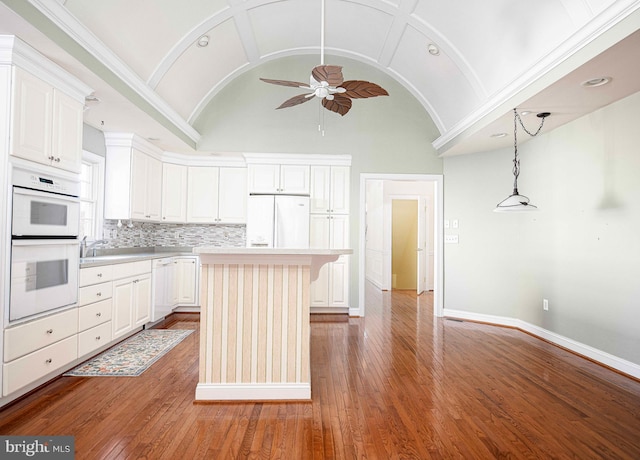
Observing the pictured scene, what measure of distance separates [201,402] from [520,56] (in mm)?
3827

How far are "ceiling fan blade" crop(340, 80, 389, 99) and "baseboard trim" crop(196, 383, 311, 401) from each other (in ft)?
7.41

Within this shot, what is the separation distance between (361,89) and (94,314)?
9.96 feet

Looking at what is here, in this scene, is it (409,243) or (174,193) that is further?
(409,243)

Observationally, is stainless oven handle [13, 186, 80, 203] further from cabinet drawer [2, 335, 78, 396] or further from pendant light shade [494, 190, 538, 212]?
pendant light shade [494, 190, 538, 212]

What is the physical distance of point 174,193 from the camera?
5.08m

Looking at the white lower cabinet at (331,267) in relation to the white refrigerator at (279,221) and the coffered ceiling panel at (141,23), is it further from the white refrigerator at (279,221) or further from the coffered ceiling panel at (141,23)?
the coffered ceiling panel at (141,23)

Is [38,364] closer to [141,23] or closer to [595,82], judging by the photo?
[141,23]

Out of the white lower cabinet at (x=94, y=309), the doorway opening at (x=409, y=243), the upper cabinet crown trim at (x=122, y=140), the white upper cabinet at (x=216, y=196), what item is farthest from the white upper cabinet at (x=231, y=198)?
the doorway opening at (x=409, y=243)

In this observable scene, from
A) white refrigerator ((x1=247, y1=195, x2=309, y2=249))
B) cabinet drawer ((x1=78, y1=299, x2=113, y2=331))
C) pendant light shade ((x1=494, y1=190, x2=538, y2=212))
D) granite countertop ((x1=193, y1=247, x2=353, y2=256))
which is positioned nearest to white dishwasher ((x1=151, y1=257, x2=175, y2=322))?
cabinet drawer ((x1=78, y1=299, x2=113, y2=331))

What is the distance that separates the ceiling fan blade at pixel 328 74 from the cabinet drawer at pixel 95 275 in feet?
8.33

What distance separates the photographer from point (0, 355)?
2.11 m

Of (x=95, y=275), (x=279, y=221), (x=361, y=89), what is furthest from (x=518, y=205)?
(x=95, y=275)

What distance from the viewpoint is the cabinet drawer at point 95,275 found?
292 centimetres

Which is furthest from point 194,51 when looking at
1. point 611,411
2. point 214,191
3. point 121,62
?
point 611,411
